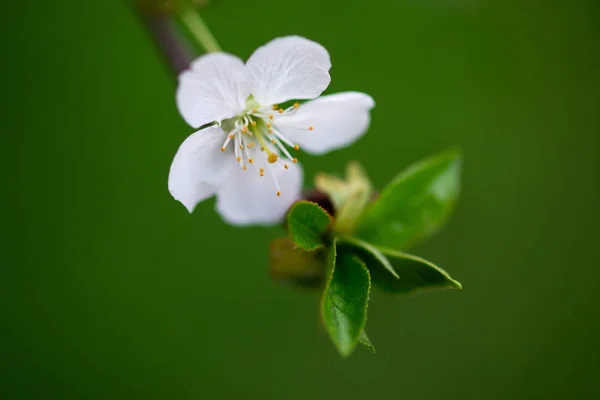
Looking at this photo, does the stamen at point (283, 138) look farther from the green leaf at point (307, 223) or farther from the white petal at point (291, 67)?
the green leaf at point (307, 223)

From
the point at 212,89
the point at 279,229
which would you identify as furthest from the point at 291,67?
the point at 279,229

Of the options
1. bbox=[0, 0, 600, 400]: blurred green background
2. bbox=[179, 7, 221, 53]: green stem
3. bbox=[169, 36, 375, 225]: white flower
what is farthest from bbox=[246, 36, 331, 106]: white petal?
bbox=[0, 0, 600, 400]: blurred green background

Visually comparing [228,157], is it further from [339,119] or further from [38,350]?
[38,350]

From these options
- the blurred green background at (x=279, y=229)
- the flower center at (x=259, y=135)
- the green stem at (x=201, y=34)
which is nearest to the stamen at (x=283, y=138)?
the flower center at (x=259, y=135)

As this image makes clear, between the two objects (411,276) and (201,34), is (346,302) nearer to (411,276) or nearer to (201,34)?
(411,276)

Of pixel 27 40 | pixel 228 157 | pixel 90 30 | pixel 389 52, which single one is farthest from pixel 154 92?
pixel 228 157
